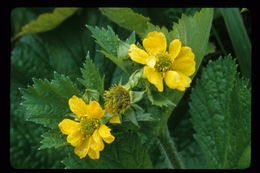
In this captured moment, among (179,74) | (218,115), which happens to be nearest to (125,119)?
(179,74)

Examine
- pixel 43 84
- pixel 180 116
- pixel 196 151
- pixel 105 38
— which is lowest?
pixel 196 151

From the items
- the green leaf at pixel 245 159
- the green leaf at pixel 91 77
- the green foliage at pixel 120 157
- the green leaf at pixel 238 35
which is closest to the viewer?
the green leaf at pixel 91 77

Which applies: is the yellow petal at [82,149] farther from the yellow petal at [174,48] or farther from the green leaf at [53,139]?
the yellow petal at [174,48]

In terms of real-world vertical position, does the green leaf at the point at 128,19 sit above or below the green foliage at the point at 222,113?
above

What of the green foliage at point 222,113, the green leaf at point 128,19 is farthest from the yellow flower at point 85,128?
the green foliage at point 222,113

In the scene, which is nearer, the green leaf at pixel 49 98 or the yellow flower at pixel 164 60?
the yellow flower at pixel 164 60

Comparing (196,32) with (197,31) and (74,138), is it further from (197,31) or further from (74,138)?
(74,138)

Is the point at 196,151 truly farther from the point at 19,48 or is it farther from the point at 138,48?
the point at 19,48
